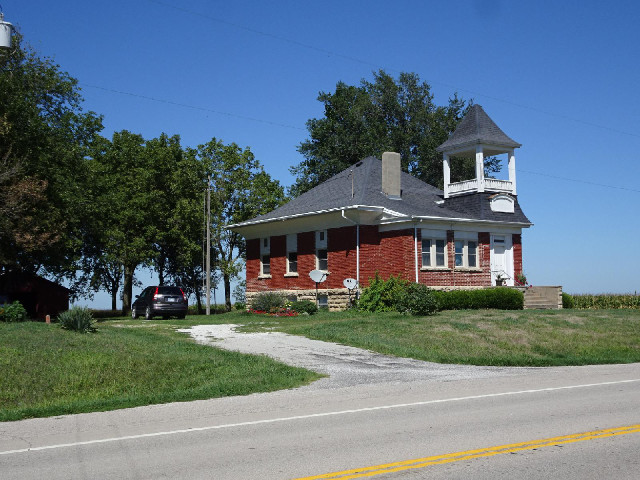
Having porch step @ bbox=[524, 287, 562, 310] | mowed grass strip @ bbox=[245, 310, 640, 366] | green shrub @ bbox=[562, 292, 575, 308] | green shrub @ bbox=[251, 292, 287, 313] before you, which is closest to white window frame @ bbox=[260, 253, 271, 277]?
green shrub @ bbox=[251, 292, 287, 313]

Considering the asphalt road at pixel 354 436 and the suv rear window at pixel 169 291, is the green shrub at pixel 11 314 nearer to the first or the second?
the suv rear window at pixel 169 291

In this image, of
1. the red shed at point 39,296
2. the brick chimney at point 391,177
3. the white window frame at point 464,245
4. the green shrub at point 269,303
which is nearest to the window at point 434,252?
the white window frame at point 464,245

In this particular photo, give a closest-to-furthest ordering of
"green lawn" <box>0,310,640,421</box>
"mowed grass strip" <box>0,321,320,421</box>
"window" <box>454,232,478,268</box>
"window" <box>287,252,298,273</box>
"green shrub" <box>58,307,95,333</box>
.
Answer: "mowed grass strip" <box>0,321,320,421</box> < "green lawn" <box>0,310,640,421</box> < "green shrub" <box>58,307,95,333</box> < "window" <box>454,232,478,268</box> < "window" <box>287,252,298,273</box>

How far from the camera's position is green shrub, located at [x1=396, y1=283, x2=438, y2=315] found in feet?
89.5

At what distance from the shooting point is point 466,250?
3488 cm

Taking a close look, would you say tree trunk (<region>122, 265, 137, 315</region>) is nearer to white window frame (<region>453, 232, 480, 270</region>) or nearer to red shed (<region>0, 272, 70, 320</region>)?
red shed (<region>0, 272, 70, 320</region>)

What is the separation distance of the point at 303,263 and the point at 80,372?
23016mm

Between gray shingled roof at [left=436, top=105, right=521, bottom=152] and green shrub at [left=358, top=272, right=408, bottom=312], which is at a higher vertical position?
gray shingled roof at [left=436, top=105, right=521, bottom=152]

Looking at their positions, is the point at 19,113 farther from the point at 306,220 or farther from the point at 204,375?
the point at 204,375

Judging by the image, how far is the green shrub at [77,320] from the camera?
21234 mm

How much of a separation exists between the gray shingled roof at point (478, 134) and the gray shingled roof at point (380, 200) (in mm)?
2745

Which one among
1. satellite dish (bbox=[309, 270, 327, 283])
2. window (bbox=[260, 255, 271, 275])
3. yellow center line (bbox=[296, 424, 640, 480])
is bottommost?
yellow center line (bbox=[296, 424, 640, 480])

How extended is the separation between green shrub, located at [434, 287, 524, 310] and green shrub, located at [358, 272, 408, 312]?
175 centimetres

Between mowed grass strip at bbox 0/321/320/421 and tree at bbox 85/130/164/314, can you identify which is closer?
mowed grass strip at bbox 0/321/320/421
